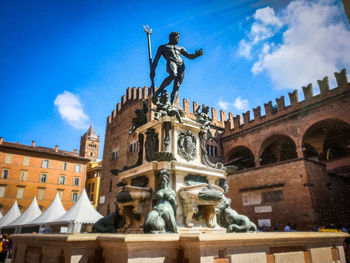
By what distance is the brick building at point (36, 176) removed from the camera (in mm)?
30641

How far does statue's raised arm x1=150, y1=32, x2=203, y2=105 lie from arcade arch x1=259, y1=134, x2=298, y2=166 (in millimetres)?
18716

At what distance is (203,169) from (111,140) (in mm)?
27444

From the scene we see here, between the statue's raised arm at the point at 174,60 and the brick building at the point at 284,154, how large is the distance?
21.7 ft

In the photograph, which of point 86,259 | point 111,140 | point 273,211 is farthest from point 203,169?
point 111,140

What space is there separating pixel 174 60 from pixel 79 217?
33.0ft

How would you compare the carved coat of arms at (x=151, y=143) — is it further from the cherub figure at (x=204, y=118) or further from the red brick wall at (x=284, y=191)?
the red brick wall at (x=284, y=191)

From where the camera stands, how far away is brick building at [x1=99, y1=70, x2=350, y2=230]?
1490cm

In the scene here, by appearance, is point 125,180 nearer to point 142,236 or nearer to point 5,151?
point 142,236

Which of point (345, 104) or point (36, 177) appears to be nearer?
point (345, 104)

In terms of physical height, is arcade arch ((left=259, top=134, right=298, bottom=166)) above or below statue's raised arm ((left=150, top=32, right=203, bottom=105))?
above

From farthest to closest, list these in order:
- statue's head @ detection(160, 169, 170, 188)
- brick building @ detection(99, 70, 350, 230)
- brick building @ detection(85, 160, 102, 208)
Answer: brick building @ detection(85, 160, 102, 208), brick building @ detection(99, 70, 350, 230), statue's head @ detection(160, 169, 170, 188)

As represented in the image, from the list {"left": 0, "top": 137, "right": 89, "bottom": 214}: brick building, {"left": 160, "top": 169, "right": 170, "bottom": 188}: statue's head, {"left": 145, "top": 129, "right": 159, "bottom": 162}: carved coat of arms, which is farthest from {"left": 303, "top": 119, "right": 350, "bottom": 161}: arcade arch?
{"left": 0, "top": 137, "right": 89, "bottom": 214}: brick building

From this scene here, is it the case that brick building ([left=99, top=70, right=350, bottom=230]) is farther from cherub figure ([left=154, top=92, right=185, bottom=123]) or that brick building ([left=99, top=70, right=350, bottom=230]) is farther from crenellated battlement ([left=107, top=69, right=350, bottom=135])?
cherub figure ([left=154, top=92, right=185, bottom=123])

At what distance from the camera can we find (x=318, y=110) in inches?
763
